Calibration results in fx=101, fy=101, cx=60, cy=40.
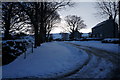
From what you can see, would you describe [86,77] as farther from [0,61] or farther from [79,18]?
[79,18]

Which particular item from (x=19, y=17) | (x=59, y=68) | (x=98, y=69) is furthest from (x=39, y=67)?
(x=19, y=17)

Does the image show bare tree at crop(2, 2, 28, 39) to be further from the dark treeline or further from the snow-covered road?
the snow-covered road

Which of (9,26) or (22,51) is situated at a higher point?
(9,26)

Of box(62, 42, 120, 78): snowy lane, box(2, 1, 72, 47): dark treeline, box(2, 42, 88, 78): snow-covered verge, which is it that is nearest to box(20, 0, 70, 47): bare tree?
box(2, 1, 72, 47): dark treeline

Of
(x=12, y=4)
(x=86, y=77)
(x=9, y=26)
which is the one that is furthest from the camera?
(x=9, y=26)

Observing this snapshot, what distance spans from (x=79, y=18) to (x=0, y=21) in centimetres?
5043

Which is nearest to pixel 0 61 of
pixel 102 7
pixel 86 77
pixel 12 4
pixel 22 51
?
pixel 22 51

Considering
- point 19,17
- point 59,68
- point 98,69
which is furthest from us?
point 19,17

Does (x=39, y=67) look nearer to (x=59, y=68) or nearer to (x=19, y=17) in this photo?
(x=59, y=68)

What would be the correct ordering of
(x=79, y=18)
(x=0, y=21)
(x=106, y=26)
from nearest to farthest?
1. (x=0, y=21)
2. (x=106, y=26)
3. (x=79, y=18)

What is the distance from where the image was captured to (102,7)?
101ft

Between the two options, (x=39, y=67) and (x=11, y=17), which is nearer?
(x=39, y=67)

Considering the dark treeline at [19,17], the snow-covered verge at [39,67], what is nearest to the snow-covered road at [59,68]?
the snow-covered verge at [39,67]

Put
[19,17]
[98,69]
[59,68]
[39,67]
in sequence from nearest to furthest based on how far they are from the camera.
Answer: [98,69], [59,68], [39,67], [19,17]
